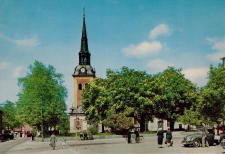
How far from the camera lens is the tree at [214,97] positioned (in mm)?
49938

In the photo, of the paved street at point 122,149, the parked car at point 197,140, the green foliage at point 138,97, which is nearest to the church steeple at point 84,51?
the green foliage at point 138,97

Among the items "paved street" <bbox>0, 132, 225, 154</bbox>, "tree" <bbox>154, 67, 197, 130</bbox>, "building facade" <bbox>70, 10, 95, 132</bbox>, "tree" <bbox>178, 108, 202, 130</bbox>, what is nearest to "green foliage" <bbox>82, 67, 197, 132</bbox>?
"tree" <bbox>154, 67, 197, 130</bbox>

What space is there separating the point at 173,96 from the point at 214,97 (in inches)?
313

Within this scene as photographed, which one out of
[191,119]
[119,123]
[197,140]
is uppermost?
[191,119]

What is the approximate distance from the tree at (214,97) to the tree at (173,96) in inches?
214

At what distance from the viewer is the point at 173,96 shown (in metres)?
56.2

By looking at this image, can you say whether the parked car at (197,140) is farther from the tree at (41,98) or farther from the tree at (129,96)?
the tree at (41,98)

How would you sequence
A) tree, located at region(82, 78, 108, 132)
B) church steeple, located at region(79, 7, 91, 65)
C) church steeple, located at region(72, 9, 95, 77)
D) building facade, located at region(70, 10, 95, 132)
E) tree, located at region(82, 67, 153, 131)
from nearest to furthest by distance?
tree, located at region(82, 67, 153, 131) < tree, located at region(82, 78, 108, 132) < church steeple, located at region(79, 7, 91, 65) < church steeple, located at region(72, 9, 95, 77) < building facade, located at region(70, 10, 95, 132)

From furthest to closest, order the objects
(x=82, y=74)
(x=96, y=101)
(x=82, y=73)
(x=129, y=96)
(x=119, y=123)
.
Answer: (x=82, y=73), (x=82, y=74), (x=96, y=101), (x=129, y=96), (x=119, y=123)

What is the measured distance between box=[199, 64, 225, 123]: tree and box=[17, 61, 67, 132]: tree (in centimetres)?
2313

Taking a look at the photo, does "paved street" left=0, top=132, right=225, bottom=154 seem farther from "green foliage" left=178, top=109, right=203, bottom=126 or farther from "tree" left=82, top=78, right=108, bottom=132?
"tree" left=82, top=78, right=108, bottom=132

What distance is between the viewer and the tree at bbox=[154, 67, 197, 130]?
2108 inches

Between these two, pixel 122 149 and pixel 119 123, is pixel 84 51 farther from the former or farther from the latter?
pixel 122 149

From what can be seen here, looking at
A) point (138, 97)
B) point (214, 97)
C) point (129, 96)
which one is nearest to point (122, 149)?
point (138, 97)
